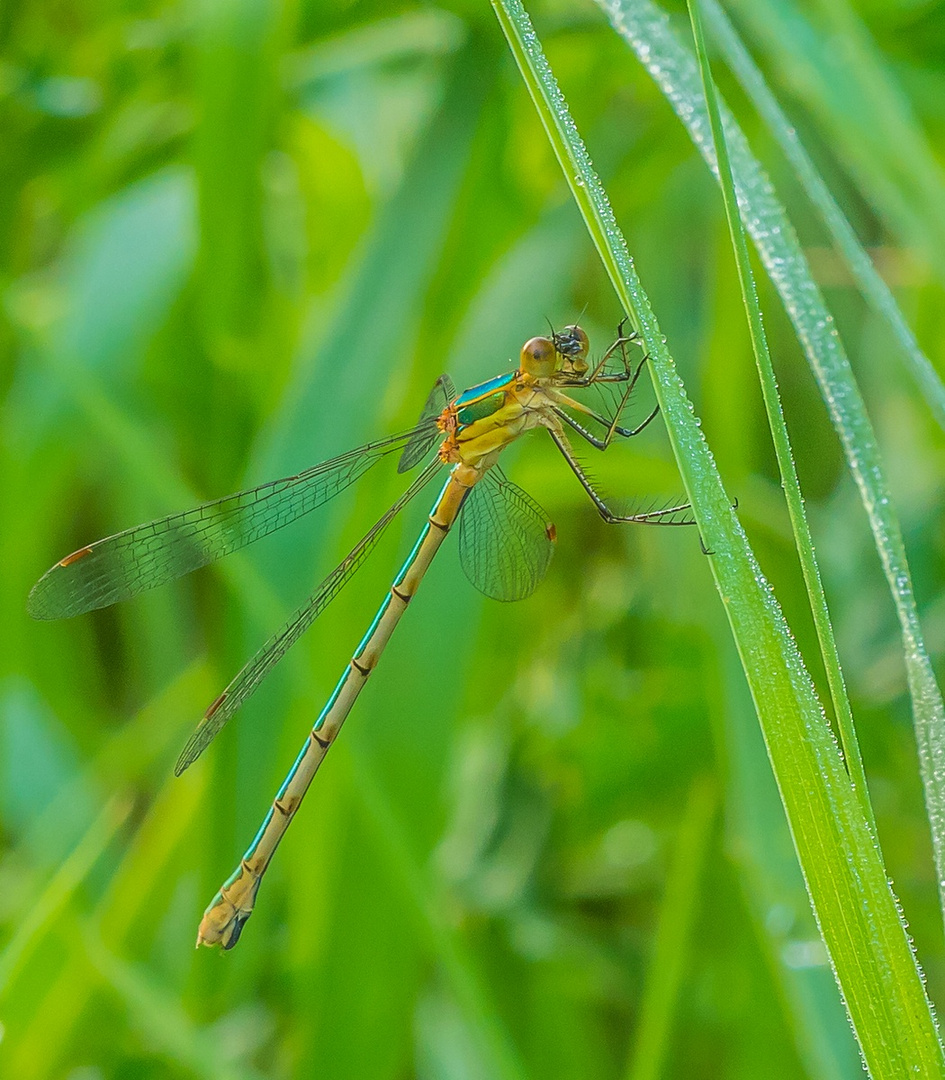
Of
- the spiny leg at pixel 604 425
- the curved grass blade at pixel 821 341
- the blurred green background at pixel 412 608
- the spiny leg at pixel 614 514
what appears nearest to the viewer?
the curved grass blade at pixel 821 341

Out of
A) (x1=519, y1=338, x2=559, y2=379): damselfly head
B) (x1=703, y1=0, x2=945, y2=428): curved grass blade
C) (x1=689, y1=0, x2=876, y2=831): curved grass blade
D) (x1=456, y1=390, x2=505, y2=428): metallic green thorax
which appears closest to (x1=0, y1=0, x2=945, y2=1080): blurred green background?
(x1=456, y1=390, x2=505, y2=428): metallic green thorax

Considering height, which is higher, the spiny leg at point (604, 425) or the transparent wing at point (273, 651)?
Result: the spiny leg at point (604, 425)

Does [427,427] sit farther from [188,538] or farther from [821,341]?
[821,341]

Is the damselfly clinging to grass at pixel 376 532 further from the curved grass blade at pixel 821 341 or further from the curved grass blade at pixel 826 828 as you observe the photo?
the curved grass blade at pixel 826 828

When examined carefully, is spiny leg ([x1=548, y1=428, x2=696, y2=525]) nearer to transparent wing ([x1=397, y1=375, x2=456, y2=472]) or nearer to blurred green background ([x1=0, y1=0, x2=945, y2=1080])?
blurred green background ([x1=0, y1=0, x2=945, y2=1080])

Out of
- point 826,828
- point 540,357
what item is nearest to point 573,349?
point 540,357

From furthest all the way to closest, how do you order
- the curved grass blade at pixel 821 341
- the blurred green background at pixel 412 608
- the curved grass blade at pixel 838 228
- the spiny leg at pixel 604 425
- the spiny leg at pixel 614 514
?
the blurred green background at pixel 412 608
the spiny leg at pixel 604 425
the spiny leg at pixel 614 514
the curved grass blade at pixel 838 228
the curved grass blade at pixel 821 341

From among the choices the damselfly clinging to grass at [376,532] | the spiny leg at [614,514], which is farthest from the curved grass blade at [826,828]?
the damselfly clinging to grass at [376,532]
